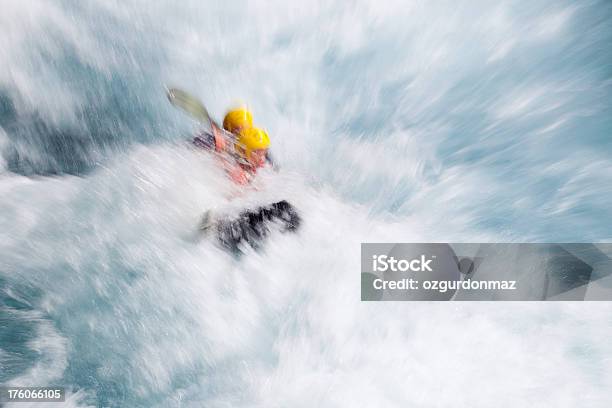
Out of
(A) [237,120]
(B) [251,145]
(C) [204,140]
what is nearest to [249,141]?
(B) [251,145]

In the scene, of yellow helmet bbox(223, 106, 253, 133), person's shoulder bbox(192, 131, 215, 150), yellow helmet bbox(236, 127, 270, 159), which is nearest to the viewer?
person's shoulder bbox(192, 131, 215, 150)

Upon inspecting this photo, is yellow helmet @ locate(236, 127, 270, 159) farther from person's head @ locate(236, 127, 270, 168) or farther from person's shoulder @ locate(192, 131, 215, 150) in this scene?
person's shoulder @ locate(192, 131, 215, 150)

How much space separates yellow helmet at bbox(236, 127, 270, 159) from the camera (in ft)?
17.5

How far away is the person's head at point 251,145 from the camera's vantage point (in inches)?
210

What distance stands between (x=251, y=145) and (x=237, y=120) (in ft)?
1.35

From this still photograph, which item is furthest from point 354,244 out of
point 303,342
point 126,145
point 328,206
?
point 126,145

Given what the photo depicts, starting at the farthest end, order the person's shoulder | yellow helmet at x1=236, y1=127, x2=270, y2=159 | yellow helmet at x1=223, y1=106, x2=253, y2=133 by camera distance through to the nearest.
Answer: yellow helmet at x1=223, y1=106, x2=253, y2=133 → yellow helmet at x1=236, y1=127, x2=270, y2=159 → the person's shoulder

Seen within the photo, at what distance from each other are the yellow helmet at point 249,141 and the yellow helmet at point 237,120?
9 cm

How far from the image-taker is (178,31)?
707 centimetres

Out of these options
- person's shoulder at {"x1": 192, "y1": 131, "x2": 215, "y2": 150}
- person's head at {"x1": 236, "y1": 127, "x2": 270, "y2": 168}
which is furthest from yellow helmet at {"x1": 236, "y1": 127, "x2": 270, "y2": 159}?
person's shoulder at {"x1": 192, "y1": 131, "x2": 215, "y2": 150}

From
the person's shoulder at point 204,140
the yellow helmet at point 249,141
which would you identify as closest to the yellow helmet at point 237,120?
the yellow helmet at point 249,141

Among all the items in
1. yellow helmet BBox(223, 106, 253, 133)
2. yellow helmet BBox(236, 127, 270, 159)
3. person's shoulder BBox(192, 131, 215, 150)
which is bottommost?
person's shoulder BBox(192, 131, 215, 150)

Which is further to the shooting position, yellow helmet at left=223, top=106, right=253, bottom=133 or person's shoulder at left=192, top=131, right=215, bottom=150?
yellow helmet at left=223, top=106, right=253, bottom=133

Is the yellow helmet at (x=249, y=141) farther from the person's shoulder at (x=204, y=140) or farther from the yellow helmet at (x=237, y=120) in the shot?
the person's shoulder at (x=204, y=140)
